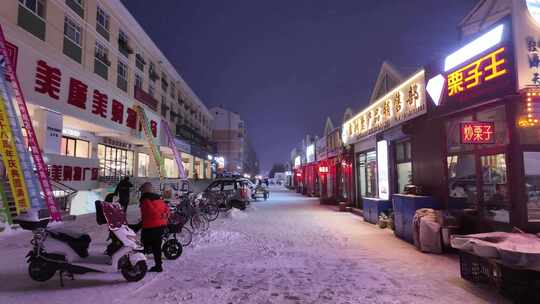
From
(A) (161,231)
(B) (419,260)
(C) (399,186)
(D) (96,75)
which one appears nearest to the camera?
(A) (161,231)

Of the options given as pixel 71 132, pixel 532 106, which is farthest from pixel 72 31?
pixel 532 106

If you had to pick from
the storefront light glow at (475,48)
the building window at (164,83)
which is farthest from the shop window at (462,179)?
the building window at (164,83)

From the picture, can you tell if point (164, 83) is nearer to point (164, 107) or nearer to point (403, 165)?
point (164, 107)

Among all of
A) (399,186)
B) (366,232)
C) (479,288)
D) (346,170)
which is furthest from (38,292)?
(346,170)

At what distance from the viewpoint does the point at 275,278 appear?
16.8 feet

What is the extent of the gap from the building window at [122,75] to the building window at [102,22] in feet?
6.89

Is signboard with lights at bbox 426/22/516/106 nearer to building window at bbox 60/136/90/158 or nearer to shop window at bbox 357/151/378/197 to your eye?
shop window at bbox 357/151/378/197

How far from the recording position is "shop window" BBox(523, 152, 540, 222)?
556 cm

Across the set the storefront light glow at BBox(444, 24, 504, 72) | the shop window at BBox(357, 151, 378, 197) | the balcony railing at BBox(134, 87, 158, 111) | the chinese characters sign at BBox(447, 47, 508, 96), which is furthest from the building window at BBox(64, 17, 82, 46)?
the chinese characters sign at BBox(447, 47, 508, 96)

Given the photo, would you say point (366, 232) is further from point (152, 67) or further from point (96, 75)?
point (152, 67)

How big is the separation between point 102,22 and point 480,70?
19.7m

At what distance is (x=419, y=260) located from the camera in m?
6.19

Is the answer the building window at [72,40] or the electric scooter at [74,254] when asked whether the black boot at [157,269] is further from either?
the building window at [72,40]

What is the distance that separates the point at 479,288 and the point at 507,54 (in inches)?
166
